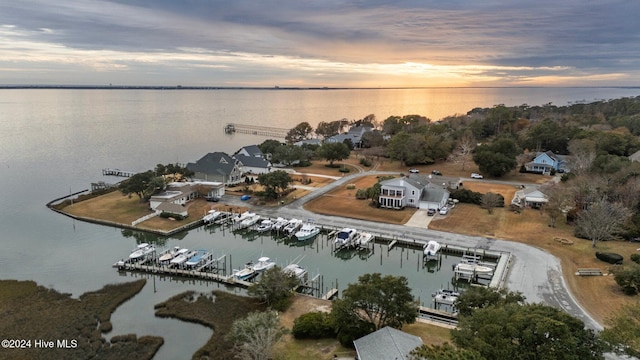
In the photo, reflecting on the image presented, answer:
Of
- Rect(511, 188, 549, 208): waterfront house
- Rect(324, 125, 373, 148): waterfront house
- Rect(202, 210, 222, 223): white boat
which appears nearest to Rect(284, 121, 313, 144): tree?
Answer: Rect(324, 125, 373, 148): waterfront house

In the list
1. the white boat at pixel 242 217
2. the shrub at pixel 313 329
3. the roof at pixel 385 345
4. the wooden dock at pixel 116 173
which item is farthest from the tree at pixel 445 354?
the wooden dock at pixel 116 173

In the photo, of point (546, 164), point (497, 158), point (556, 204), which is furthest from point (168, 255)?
point (546, 164)

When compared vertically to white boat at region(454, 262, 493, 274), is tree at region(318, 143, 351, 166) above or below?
above

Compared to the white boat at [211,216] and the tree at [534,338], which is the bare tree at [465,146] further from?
the tree at [534,338]

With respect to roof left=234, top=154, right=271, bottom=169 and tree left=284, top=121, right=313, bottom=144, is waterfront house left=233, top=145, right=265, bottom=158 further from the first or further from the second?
tree left=284, top=121, right=313, bottom=144

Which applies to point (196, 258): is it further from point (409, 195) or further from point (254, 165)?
point (254, 165)

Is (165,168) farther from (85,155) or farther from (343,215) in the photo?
(85,155)
